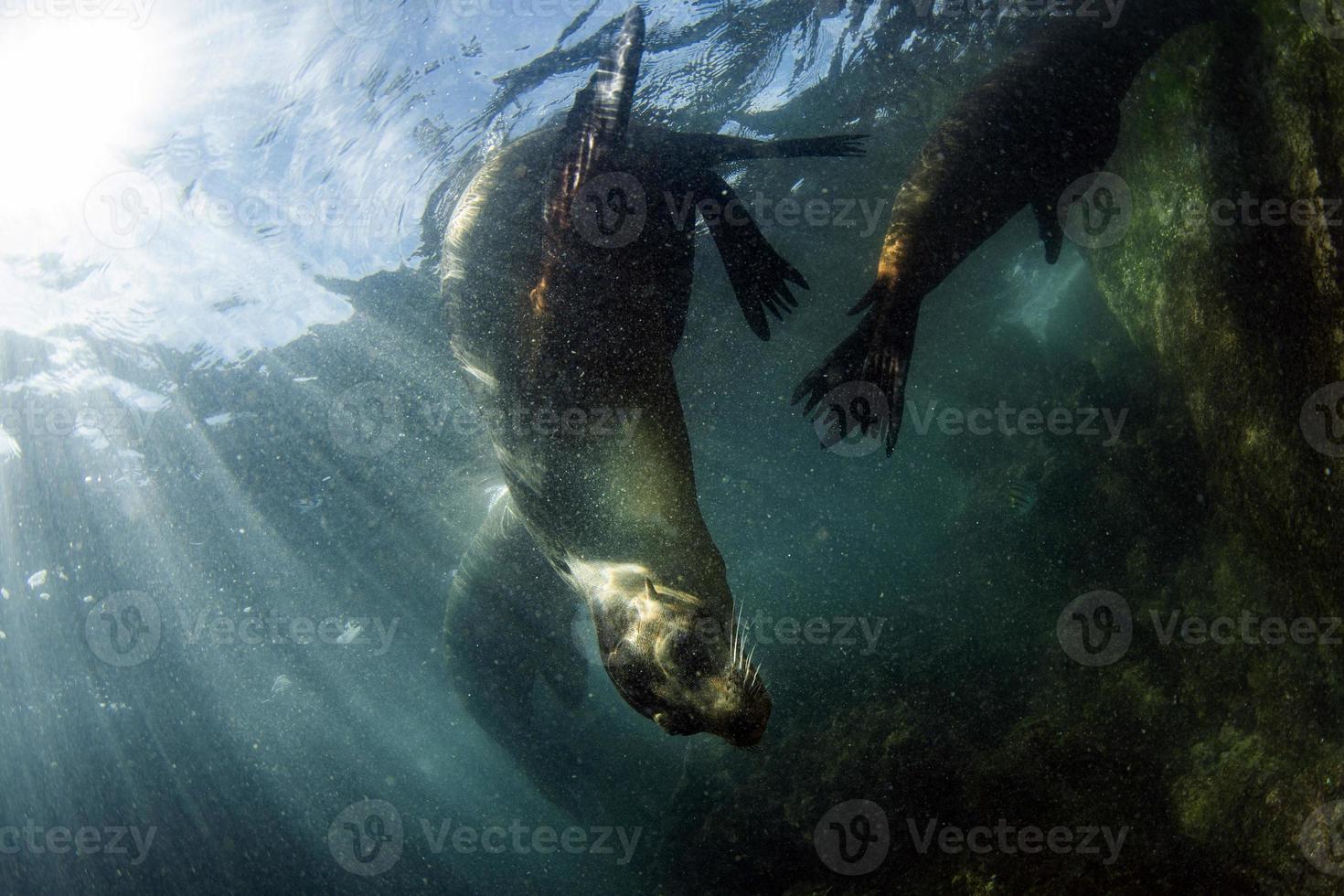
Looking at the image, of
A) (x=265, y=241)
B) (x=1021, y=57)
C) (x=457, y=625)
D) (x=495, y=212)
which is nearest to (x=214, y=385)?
(x=265, y=241)

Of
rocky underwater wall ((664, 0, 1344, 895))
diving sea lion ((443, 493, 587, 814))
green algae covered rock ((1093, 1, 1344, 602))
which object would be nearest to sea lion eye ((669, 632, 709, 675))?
rocky underwater wall ((664, 0, 1344, 895))

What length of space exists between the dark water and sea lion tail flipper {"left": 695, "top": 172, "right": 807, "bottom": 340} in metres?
2.66

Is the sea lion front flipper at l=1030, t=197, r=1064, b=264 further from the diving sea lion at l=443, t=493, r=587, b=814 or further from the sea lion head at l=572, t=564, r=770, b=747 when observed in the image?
the diving sea lion at l=443, t=493, r=587, b=814

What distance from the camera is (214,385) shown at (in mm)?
9344

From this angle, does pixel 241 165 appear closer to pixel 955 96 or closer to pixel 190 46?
pixel 190 46

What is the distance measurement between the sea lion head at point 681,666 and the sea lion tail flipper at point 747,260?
1.88 meters

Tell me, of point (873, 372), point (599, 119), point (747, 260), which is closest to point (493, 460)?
point (747, 260)

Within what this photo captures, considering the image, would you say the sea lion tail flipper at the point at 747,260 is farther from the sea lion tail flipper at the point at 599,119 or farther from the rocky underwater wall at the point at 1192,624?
the rocky underwater wall at the point at 1192,624

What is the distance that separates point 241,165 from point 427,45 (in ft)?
7.70

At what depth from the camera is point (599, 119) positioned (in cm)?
327

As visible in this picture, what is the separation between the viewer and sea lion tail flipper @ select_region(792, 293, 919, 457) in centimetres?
281

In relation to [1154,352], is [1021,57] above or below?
above

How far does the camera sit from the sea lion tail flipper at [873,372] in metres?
2.81

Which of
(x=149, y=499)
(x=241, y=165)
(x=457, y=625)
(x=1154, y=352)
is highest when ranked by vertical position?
(x=241, y=165)
